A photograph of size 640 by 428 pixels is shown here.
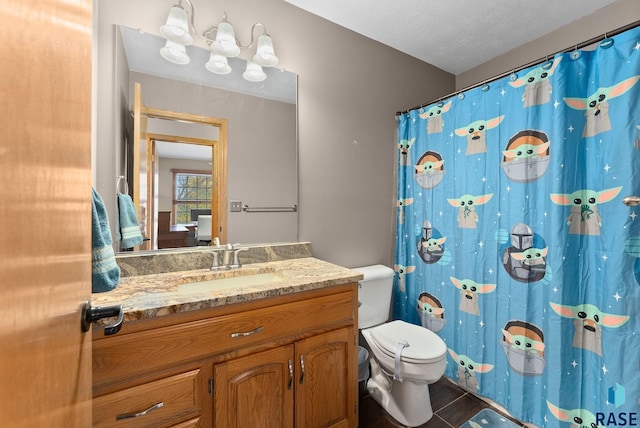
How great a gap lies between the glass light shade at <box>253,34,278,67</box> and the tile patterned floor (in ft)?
7.26

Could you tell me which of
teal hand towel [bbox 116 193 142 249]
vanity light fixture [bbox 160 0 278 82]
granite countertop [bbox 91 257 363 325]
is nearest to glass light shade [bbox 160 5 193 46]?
vanity light fixture [bbox 160 0 278 82]

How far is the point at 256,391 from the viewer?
43.5 inches

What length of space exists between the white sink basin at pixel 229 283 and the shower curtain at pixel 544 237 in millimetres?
1245

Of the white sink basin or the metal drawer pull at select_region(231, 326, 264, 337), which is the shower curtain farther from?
the metal drawer pull at select_region(231, 326, 264, 337)

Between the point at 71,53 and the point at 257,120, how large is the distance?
1.23m

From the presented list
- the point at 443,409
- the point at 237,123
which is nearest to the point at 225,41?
the point at 237,123

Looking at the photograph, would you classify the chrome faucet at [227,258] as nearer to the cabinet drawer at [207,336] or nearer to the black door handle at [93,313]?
the cabinet drawer at [207,336]

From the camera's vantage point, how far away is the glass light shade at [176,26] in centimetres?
A: 138

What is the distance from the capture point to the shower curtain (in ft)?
3.98

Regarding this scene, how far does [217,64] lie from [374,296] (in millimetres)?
1779

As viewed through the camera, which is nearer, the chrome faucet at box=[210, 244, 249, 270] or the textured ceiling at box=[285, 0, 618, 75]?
the chrome faucet at box=[210, 244, 249, 270]

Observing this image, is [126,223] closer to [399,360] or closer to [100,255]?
[100,255]

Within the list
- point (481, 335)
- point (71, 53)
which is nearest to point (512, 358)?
point (481, 335)

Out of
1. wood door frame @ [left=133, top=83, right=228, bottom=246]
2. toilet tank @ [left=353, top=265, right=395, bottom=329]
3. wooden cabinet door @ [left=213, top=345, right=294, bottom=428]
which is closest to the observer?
wooden cabinet door @ [left=213, top=345, right=294, bottom=428]
